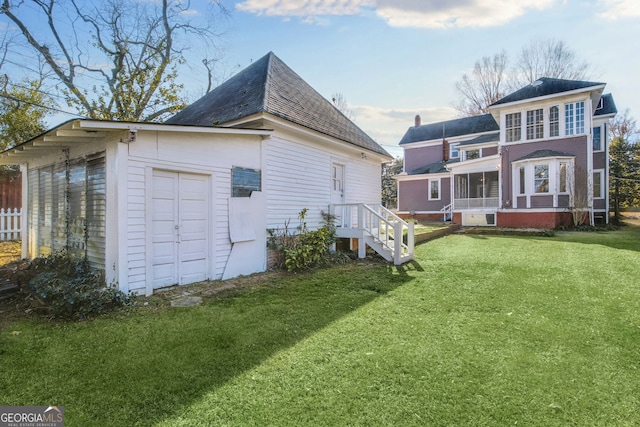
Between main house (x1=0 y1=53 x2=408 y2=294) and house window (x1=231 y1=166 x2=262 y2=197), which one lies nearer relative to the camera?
main house (x1=0 y1=53 x2=408 y2=294)

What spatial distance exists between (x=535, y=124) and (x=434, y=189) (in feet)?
26.7

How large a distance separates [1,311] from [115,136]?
10.6 ft

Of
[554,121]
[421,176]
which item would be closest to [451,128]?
[421,176]

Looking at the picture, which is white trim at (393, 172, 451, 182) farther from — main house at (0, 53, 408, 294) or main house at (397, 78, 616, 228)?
main house at (0, 53, 408, 294)

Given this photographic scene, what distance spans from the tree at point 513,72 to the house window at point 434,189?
678 cm

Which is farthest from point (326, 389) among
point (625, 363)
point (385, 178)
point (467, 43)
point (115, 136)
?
point (385, 178)

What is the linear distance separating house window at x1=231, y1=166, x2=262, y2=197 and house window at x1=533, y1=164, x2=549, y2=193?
48.6 ft

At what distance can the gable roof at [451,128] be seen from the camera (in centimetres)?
2392

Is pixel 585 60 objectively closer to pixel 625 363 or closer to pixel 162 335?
pixel 625 363

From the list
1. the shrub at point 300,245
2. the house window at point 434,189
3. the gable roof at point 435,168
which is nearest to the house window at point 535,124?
the gable roof at point 435,168

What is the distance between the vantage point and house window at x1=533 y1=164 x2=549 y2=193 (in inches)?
609

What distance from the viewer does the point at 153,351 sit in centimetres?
346

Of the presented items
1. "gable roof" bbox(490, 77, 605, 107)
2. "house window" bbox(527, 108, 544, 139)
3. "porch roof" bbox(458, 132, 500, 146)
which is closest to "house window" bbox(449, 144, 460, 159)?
"porch roof" bbox(458, 132, 500, 146)

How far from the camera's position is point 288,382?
2828 millimetres
